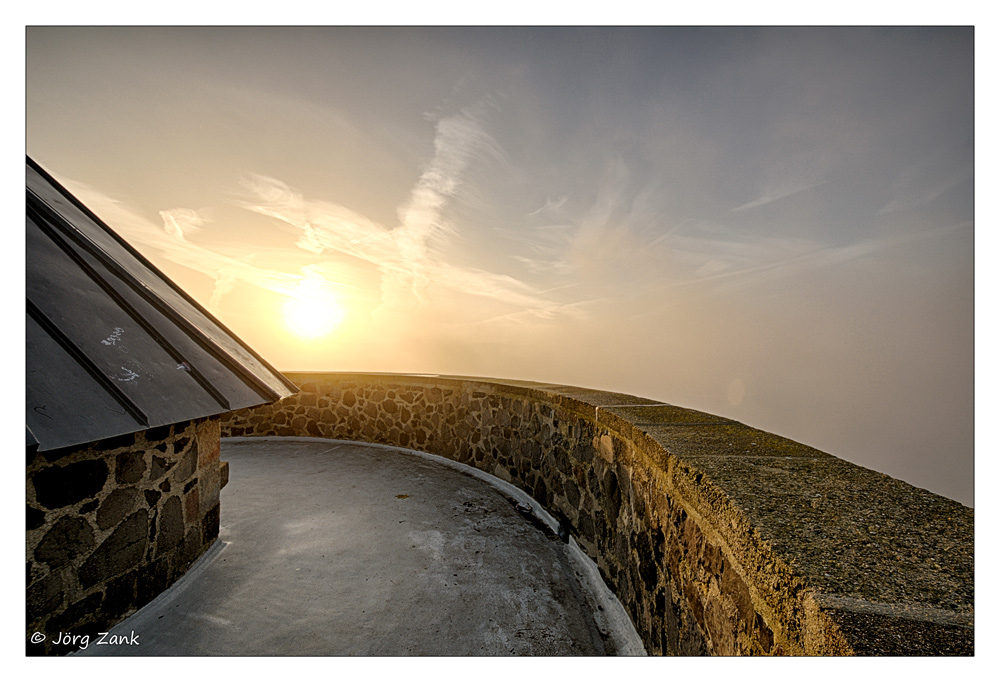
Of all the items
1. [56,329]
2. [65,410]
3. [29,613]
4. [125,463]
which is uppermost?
[56,329]

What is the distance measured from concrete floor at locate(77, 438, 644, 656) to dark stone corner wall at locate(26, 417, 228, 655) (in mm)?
Answer: 196

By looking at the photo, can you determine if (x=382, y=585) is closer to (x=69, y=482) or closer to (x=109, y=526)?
(x=109, y=526)

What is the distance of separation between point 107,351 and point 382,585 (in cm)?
233

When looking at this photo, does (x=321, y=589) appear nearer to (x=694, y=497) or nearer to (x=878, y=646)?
(x=694, y=497)

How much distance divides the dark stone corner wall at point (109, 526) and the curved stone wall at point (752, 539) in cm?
290

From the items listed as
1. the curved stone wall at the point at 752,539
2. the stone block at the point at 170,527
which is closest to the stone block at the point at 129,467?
the stone block at the point at 170,527

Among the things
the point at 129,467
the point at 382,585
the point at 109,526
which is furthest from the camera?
the point at 382,585

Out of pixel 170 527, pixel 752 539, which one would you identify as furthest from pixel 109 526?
pixel 752 539

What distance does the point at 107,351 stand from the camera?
2.24 m

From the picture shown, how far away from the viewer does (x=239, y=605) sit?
264cm

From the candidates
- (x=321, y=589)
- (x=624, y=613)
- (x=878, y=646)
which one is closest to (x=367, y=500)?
(x=321, y=589)

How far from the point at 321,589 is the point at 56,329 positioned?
7.51ft

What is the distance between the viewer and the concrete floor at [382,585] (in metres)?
2.35

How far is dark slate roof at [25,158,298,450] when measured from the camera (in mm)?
1824
